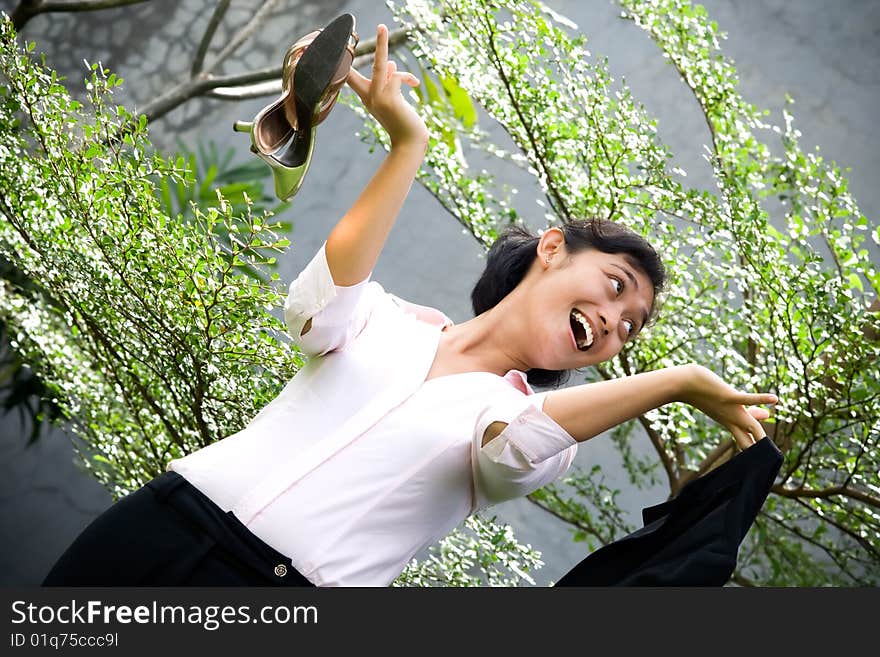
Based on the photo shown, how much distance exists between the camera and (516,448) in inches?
34.3

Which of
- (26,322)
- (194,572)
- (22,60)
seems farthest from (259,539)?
(26,322)

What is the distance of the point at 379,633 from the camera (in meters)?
0.83

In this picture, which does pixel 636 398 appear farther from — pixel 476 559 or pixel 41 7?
pixel 41 7

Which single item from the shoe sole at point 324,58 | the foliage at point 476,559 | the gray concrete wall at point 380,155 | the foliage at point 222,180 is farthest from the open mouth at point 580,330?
the foliage at point 222,180

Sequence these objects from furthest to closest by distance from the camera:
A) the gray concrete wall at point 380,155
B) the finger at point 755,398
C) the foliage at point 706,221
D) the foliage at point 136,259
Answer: the gray concrete wall at point 380,155
the foliage at point 706,221
the foliage at point 136,259
the finger at point 755,398

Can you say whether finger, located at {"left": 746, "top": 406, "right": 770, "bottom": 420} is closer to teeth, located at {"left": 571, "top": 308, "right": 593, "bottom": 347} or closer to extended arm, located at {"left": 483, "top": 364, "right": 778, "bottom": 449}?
extended arm, located at {"left": 483, "top": 364, "right": 778, "bottom": 449}

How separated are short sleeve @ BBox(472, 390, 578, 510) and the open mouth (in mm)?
103

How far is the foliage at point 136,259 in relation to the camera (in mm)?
1451

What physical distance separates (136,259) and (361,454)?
0.69 meters

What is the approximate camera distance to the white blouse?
901 millimetres

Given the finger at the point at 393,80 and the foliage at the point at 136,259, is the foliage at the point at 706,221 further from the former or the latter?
the finger at the point at 393,80

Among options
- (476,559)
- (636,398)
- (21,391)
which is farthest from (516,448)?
(21,391)

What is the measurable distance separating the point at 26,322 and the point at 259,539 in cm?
125

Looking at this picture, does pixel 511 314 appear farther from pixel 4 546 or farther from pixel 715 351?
pixel 4 546
